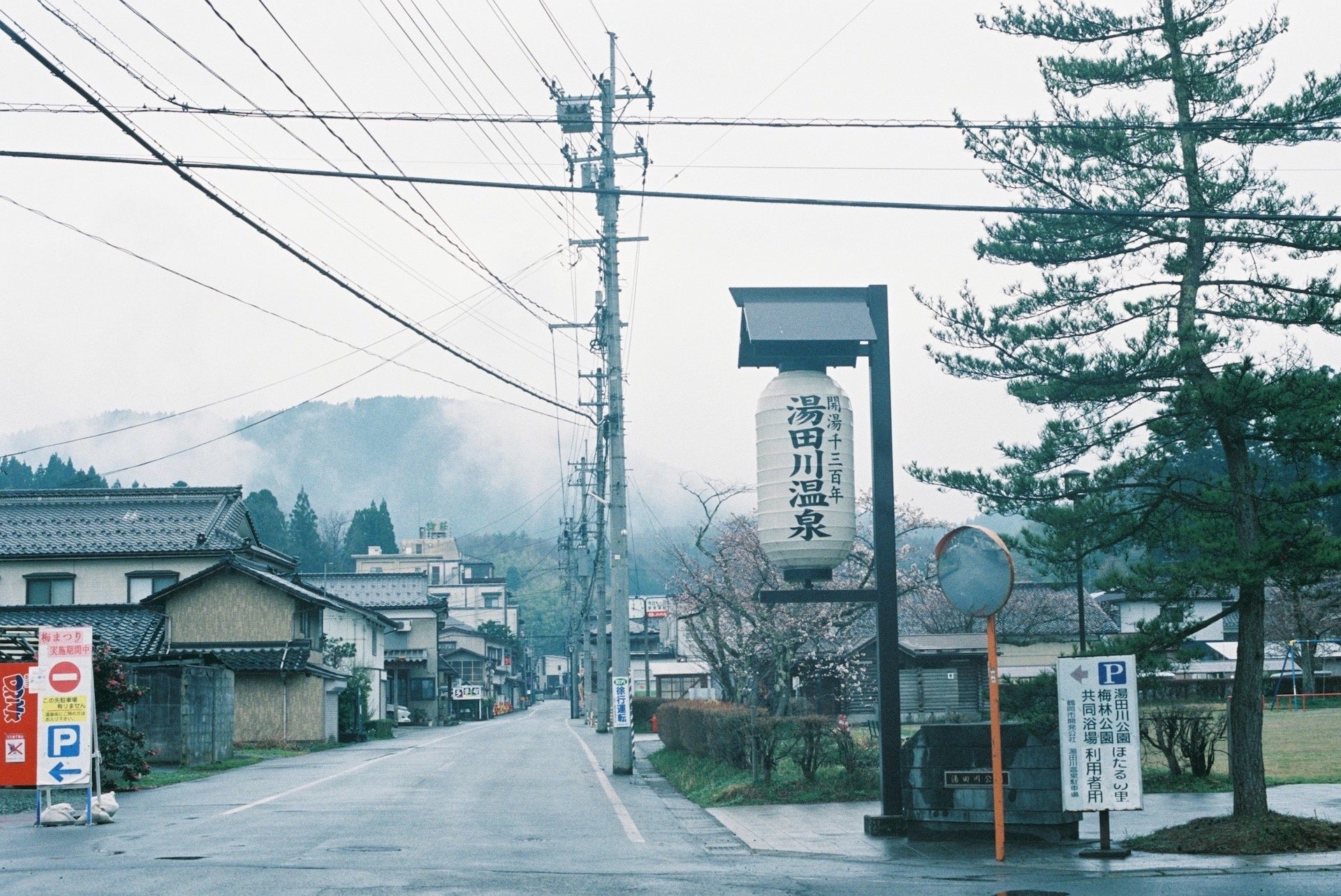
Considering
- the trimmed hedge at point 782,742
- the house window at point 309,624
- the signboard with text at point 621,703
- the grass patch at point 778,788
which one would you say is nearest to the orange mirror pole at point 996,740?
the grass patch at point 778,788

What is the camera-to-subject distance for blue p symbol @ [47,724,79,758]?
1652 centimetres

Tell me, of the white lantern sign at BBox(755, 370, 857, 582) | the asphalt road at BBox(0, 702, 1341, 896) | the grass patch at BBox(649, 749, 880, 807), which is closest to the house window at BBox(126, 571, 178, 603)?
the asphalt road at BBox(0, 702, 1341, 896)

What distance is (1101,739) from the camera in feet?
37.9

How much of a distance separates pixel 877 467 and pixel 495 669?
91.4 meters

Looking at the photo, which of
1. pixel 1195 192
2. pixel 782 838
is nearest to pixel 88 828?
pixel 782 838

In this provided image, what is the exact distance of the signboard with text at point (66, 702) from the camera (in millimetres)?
16484

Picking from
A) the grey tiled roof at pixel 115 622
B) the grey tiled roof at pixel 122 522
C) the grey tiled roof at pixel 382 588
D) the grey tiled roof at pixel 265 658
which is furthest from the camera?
the grey tiled roof at pixel 382 588

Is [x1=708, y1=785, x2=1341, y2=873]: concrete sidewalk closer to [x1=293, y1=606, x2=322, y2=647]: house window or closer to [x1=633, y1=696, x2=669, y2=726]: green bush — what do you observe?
[x1=293, y1=606, x2=322, y2=647]: house window

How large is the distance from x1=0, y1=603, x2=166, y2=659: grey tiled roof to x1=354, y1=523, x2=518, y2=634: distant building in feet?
240

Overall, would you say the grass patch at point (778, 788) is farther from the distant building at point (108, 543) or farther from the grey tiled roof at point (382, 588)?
the grey tiled roof at point (382, 588)

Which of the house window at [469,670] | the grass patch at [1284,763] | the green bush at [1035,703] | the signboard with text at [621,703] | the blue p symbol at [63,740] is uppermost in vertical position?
the green bush at [1035,703]

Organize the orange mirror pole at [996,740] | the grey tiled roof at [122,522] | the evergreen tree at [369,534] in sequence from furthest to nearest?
the evergreen tree at [369,534] → the grey tiled roof at [122,522] → the orange mirror pole at [996,740]

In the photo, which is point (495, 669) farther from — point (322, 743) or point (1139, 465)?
point (1139, 465)

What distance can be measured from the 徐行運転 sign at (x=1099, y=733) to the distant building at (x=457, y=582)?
101028mm
